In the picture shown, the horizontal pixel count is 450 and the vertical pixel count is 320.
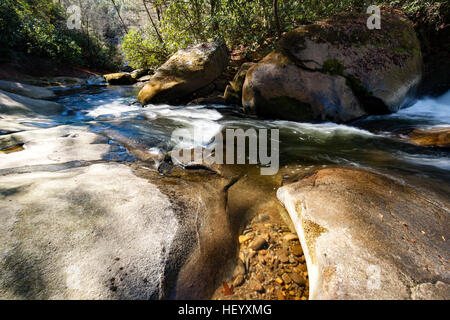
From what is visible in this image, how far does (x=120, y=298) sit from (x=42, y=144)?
3314mm

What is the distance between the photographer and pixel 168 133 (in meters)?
4.91

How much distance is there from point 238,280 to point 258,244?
0.42 m

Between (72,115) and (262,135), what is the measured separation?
20.9 feet

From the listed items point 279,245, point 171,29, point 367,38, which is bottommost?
point 279,245

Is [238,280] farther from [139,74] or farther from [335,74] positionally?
[139,74]

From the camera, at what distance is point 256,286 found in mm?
1621

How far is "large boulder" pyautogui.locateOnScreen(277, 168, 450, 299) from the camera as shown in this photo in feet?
4.39

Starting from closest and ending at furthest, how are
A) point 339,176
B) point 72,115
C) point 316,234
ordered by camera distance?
point 316,234 < point 339,176 < point 72,115

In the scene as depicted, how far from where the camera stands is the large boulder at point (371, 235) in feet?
4.39

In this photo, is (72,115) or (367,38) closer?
(367,38)
